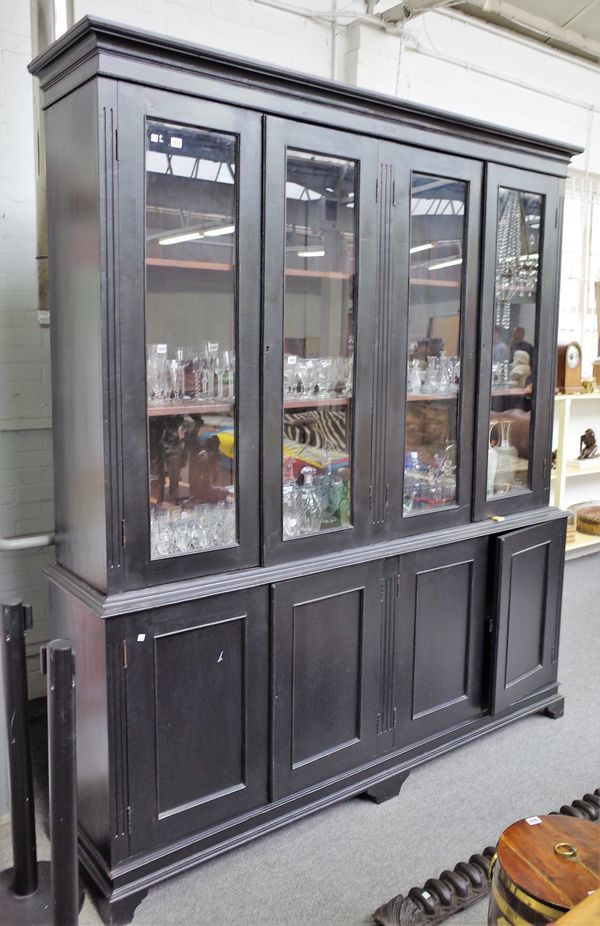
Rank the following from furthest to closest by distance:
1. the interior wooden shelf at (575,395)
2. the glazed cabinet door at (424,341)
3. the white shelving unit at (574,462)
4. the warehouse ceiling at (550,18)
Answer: the white shelving unit at (574,462)
the interior wooden shelf at (575,395)
the warehouse ceiling at (550,18)
the glazed cabinet door at (424,341)

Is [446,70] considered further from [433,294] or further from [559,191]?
[433,294]

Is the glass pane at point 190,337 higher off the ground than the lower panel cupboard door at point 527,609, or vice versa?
the glass pane at point 190,337

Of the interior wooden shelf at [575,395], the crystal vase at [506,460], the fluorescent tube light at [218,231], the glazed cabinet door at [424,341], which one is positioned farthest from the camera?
the interior wooden shelf at [575,395]

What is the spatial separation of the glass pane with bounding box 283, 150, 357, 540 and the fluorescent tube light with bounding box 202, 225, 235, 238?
21 cm

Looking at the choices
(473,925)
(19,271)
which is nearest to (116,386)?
(19,271)

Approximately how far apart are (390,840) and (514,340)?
1.89m

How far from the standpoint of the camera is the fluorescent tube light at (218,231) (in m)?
2.12

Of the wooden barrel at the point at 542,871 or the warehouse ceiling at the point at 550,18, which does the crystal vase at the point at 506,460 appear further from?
the warehouse ceiling at the point at 550,18

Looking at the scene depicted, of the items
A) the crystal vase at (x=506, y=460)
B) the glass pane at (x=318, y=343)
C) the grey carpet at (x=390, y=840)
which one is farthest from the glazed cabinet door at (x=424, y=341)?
the grey carpet at (x=390, y=840)

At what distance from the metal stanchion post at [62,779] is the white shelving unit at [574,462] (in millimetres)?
3830

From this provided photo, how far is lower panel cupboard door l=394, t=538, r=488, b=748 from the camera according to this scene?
2660 mm

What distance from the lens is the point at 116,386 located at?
1.94m

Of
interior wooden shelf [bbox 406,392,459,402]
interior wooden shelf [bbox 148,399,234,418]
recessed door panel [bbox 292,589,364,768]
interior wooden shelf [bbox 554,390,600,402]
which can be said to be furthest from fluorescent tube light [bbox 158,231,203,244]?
interior wooden shelf [bbox 554,390,600,402]

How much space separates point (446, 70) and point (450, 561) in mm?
2957
